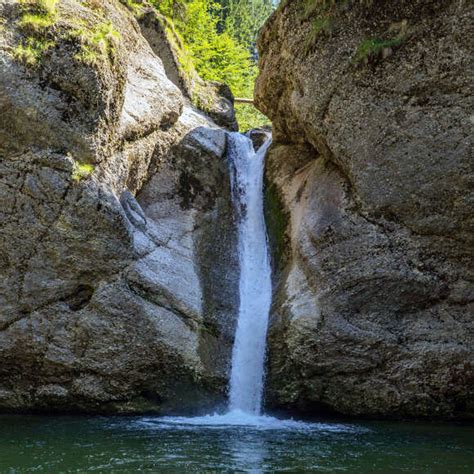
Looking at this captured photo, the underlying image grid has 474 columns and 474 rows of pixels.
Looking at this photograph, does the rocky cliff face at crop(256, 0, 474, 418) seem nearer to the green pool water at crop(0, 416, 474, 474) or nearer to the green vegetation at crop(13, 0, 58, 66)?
the green pool water at crop(0, 416, 474, 474)

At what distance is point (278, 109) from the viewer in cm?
1744

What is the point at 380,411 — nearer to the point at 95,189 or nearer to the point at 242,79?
the point at 95,189

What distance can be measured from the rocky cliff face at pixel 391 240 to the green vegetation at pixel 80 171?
5175mm

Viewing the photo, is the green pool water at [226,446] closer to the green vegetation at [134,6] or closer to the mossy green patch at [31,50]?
the mossy green patch at [31,50]

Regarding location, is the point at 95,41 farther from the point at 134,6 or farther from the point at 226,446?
the point at 226,446

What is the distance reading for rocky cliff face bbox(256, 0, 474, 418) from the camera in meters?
12.2

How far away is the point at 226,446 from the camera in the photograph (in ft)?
31.1

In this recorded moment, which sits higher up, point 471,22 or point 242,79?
point 242,79

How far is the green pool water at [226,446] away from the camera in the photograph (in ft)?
26.8

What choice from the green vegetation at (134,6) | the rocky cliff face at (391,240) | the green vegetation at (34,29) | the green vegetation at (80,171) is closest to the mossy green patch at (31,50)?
the green vegetation at (34,29)

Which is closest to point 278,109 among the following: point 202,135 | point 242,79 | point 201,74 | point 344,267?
point 202,135

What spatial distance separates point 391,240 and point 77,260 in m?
6.65

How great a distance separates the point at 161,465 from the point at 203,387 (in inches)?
186

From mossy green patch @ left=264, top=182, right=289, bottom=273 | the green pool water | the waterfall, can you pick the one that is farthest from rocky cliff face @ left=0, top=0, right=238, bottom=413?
mossy green patch @ left=264, top=182, right=289, bottom=273
